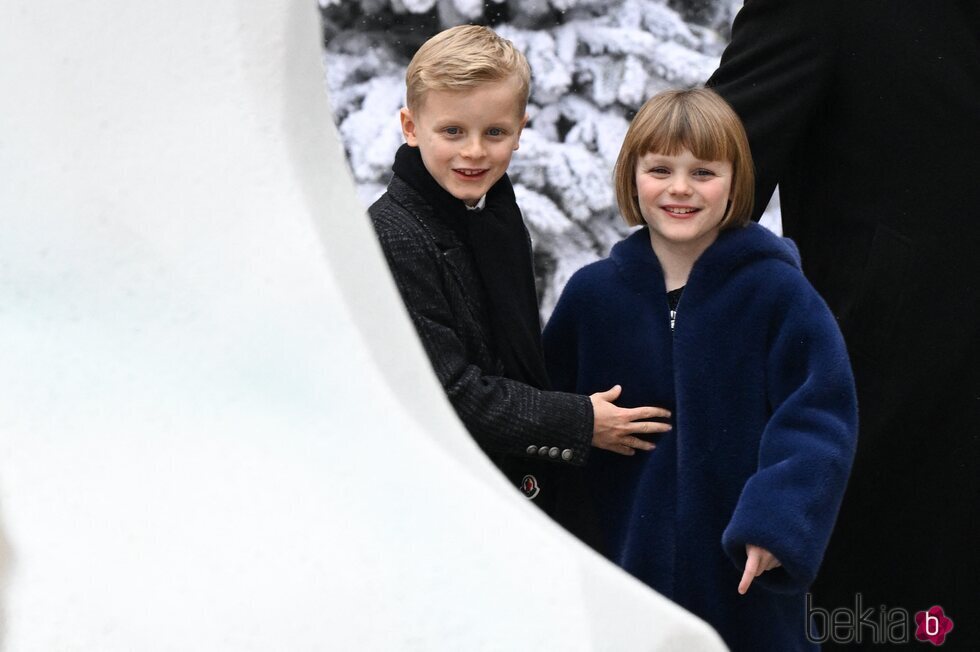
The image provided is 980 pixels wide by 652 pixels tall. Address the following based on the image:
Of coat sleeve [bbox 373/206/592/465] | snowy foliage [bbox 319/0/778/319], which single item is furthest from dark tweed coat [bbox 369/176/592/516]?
snowy foliage [bbox 319/0/778/319]

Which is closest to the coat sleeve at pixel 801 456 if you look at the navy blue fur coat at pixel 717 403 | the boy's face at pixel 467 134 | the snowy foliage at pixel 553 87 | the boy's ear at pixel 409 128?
the navy blue fur coat at pixel 717 403

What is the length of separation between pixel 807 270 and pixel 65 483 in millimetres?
1863

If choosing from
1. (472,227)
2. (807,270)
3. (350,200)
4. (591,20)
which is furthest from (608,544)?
(591,20)

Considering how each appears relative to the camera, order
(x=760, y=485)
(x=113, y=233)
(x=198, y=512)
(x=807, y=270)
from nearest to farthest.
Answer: (x=198, y=512)
(x=113, y=233)
(x=760, y=485)
(x=807, y=270)

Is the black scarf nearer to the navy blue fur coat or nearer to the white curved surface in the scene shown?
the navy blue fur coat

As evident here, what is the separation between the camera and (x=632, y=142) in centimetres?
216

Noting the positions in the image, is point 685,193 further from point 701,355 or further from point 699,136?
point 701,355

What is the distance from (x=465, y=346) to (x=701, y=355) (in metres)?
0.32

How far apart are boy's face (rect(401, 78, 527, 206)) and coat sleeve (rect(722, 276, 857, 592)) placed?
45 cm

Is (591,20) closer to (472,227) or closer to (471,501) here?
(472,227)

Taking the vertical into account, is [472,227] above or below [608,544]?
above

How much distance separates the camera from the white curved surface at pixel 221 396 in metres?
0.98

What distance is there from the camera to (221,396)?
108 centimetres

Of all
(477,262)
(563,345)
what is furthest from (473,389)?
(563,345)
